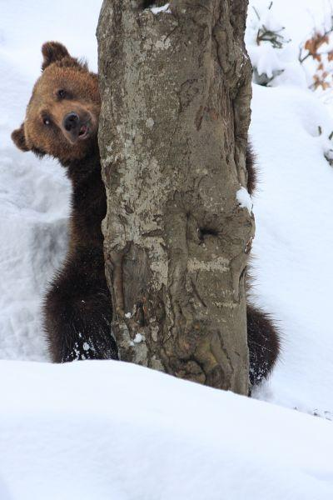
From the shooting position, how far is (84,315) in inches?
124

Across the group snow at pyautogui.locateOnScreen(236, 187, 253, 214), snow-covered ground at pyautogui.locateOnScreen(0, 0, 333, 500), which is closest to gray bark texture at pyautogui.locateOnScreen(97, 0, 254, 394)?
snow at pyautogui.locateOnScreen(236, 187, 253, 214)

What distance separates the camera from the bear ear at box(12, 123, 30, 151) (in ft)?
13.1

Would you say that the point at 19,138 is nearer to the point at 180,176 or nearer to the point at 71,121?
the point at 71,121

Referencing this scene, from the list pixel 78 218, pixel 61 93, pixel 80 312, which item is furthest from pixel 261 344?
pixel 61 93

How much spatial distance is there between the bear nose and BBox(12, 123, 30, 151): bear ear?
1.85 ft

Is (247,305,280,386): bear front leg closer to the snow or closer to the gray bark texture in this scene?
the gray bark texture

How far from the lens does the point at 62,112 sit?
12.1 ft

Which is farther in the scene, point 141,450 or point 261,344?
point 261,344

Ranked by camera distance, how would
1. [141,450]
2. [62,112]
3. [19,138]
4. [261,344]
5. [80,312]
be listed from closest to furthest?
[141,450]
[80,312]
[261,344]
[62,112]
[19,138]

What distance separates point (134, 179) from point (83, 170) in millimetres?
976

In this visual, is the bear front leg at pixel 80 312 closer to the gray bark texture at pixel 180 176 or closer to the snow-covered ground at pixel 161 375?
the snow-covered ground at pixel 161 375

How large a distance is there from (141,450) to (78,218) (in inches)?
81.6

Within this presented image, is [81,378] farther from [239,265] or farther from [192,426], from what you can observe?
[239,265]

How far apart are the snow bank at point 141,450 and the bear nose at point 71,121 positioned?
1857mm
